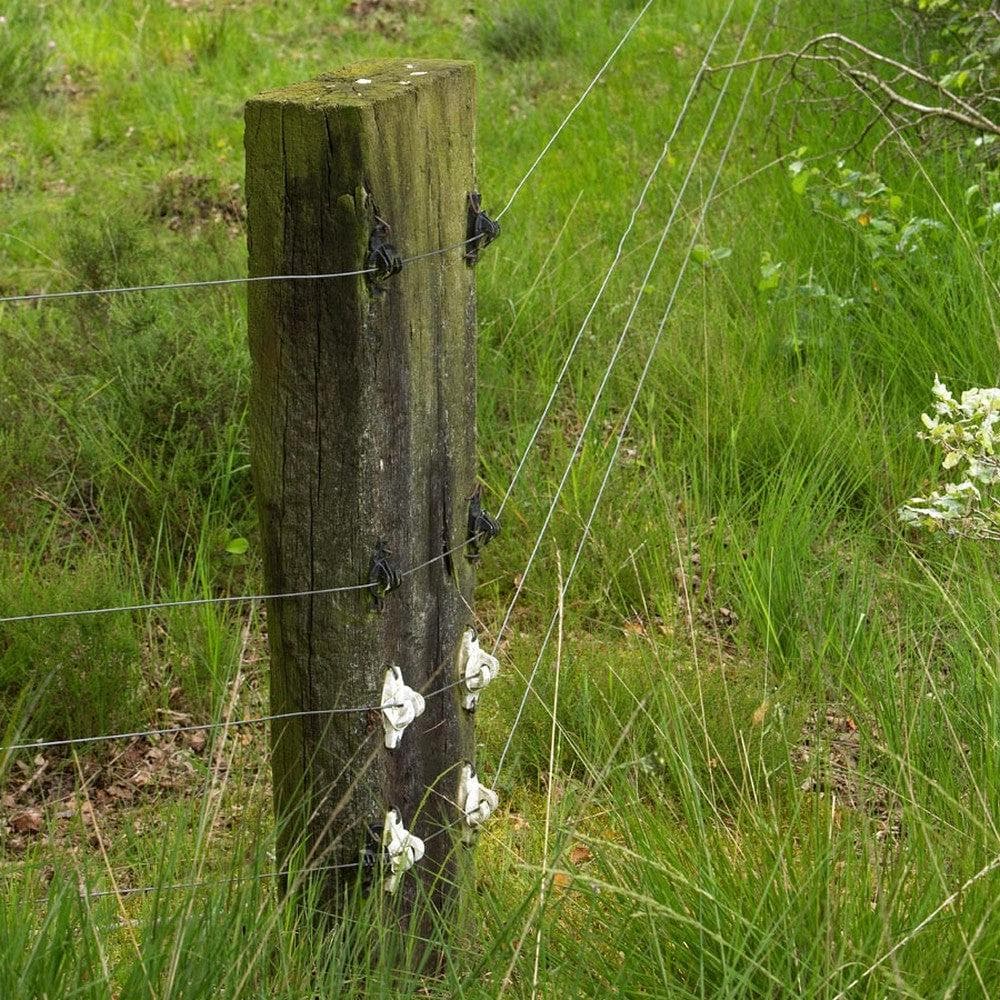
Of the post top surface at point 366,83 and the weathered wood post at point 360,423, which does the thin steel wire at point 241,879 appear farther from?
the post top surface at point 366,83

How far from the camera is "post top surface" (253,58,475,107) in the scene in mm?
2109

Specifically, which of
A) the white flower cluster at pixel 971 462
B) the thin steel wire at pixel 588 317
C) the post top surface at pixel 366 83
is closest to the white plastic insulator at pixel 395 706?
the thin steel wire at pixel 588 317

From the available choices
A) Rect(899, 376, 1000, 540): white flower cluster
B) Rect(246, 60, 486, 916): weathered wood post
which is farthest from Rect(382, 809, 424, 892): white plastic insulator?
Rect(899, 376, 1000, 540): white flower cluster

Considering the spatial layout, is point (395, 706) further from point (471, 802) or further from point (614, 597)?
point (614, 597)

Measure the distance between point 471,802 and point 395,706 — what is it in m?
0.37

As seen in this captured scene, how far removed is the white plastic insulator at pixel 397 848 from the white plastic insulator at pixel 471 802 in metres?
0.16

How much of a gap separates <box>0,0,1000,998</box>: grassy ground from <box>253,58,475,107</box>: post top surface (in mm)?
916

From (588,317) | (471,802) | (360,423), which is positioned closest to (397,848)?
(471,802)

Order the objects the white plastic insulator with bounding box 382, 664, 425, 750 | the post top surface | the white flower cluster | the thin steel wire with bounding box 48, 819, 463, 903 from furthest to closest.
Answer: the white flower cluster, the white plastic insulator with bounding box 382, 664, 425, 750, the post top surface, the thin steel wire with bounding box 48, 819, 463, 903

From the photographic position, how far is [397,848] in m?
2.45

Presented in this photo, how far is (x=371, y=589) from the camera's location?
2.32m

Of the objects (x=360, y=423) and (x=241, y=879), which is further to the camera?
(x=360, y=423)

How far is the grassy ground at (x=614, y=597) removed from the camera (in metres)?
2.04

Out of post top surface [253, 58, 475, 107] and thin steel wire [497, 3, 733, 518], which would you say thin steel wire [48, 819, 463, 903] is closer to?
thin steel wire [497, 3, 733, 518]
